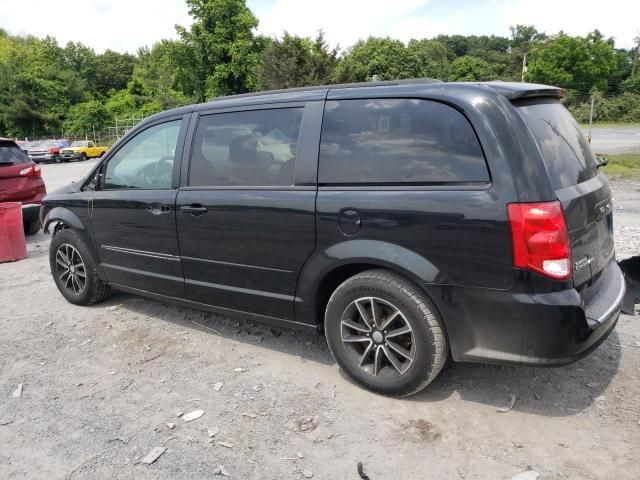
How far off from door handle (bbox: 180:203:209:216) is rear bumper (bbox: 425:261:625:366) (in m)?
1.79

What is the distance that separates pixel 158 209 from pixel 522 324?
9.18 feet

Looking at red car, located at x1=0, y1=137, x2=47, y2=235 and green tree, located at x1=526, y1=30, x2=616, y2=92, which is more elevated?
green tree, located at x1=526, y1=30, x2=616, y2=92

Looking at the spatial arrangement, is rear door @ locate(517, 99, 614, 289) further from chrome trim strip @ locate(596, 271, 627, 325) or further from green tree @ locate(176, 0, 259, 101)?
A: green tree @ locate(176, 0, 259, 101)

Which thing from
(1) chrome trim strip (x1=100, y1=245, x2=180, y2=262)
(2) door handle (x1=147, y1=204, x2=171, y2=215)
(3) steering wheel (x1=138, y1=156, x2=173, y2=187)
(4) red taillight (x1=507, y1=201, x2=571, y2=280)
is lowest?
(1) chrome trim strip (x1=100, y1=245, x2=180, y2=262)

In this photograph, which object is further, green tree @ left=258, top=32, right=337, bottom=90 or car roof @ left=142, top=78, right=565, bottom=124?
green tree @ left=258, top=32, right=337, bottom=90

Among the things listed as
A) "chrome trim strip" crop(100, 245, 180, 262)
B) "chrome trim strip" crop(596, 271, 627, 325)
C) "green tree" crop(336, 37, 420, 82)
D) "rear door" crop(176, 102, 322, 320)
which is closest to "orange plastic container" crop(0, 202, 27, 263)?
"chrome trim strip" crop(100, 245, 180, 262)

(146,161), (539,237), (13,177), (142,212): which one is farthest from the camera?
(13,177)

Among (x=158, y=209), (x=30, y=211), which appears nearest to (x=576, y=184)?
(x=158, y=209)

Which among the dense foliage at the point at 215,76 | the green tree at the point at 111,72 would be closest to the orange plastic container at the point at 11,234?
the dense foliage at the point at 215,76

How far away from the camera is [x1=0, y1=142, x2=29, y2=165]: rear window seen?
8.12 m

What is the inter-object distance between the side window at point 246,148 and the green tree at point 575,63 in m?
60.4

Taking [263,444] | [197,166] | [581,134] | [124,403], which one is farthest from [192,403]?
[581,134]

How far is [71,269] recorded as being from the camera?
5.09m

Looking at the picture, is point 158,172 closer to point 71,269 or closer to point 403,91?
point 71,269
